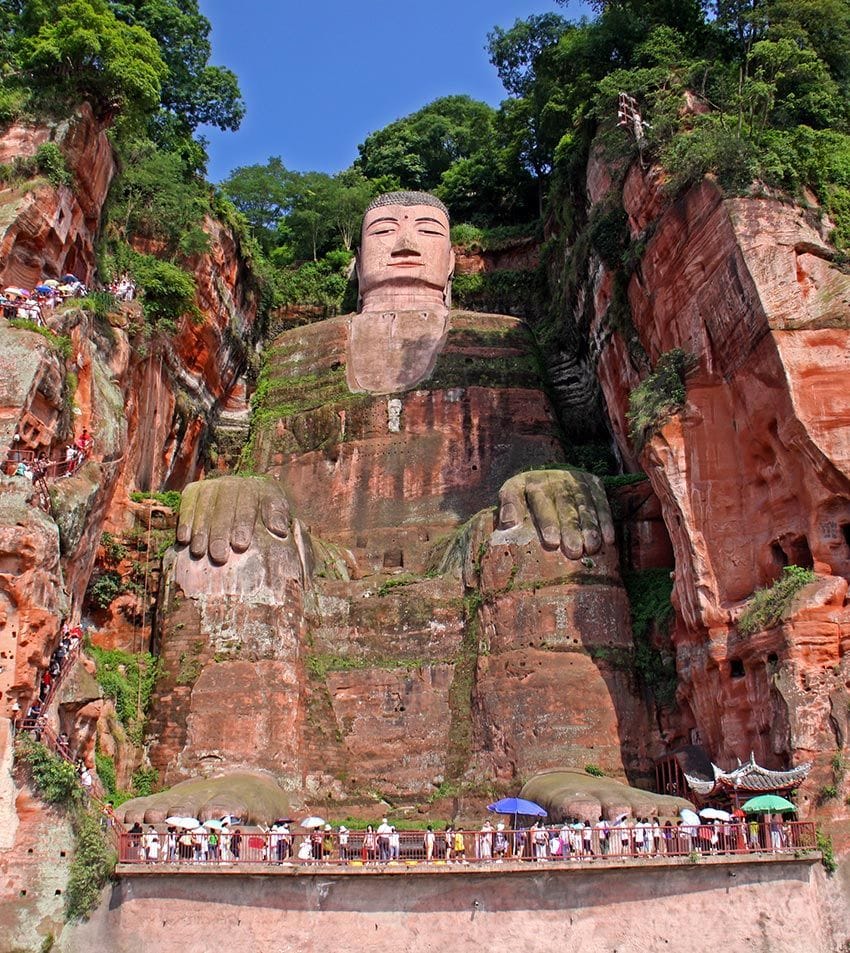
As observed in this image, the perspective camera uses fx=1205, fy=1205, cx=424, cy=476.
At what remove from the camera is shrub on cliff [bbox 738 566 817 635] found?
A: 21.7m

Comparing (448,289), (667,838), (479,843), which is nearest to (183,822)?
(479,843)

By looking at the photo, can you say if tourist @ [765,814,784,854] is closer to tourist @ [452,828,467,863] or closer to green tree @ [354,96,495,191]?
tourist @ [452,828,467,863]

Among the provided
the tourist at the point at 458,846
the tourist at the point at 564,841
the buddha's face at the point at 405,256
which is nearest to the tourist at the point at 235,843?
the tourist at the point at 458,846

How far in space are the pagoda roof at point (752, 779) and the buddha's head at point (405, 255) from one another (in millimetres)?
20470

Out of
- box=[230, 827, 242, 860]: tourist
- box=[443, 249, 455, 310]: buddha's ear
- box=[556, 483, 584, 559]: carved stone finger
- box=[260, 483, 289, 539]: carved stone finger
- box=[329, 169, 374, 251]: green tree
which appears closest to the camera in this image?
box=[230, 827, 242, 860]: tourist

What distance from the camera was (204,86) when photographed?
4341 cm

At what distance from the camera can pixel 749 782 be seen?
20359mm

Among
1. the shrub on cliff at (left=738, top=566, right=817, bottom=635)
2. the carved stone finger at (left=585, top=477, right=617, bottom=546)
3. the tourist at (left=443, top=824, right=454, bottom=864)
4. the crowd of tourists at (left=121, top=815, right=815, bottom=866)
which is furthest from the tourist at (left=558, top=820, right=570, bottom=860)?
the carved stone finger at (left=585, top=477, right=617, bottom=546)

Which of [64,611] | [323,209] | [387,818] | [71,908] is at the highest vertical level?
[323,209]

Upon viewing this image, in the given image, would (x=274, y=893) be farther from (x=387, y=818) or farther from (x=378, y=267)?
(x=378, y=267)

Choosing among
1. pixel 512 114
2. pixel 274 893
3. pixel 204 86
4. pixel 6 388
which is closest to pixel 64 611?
pixel 6 388

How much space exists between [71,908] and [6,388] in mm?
8939

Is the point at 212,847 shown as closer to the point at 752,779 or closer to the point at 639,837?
the point at 639,837

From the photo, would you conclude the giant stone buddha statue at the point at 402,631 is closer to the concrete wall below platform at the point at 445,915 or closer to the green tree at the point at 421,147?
the concrete wall below platform at the point at 445,915
